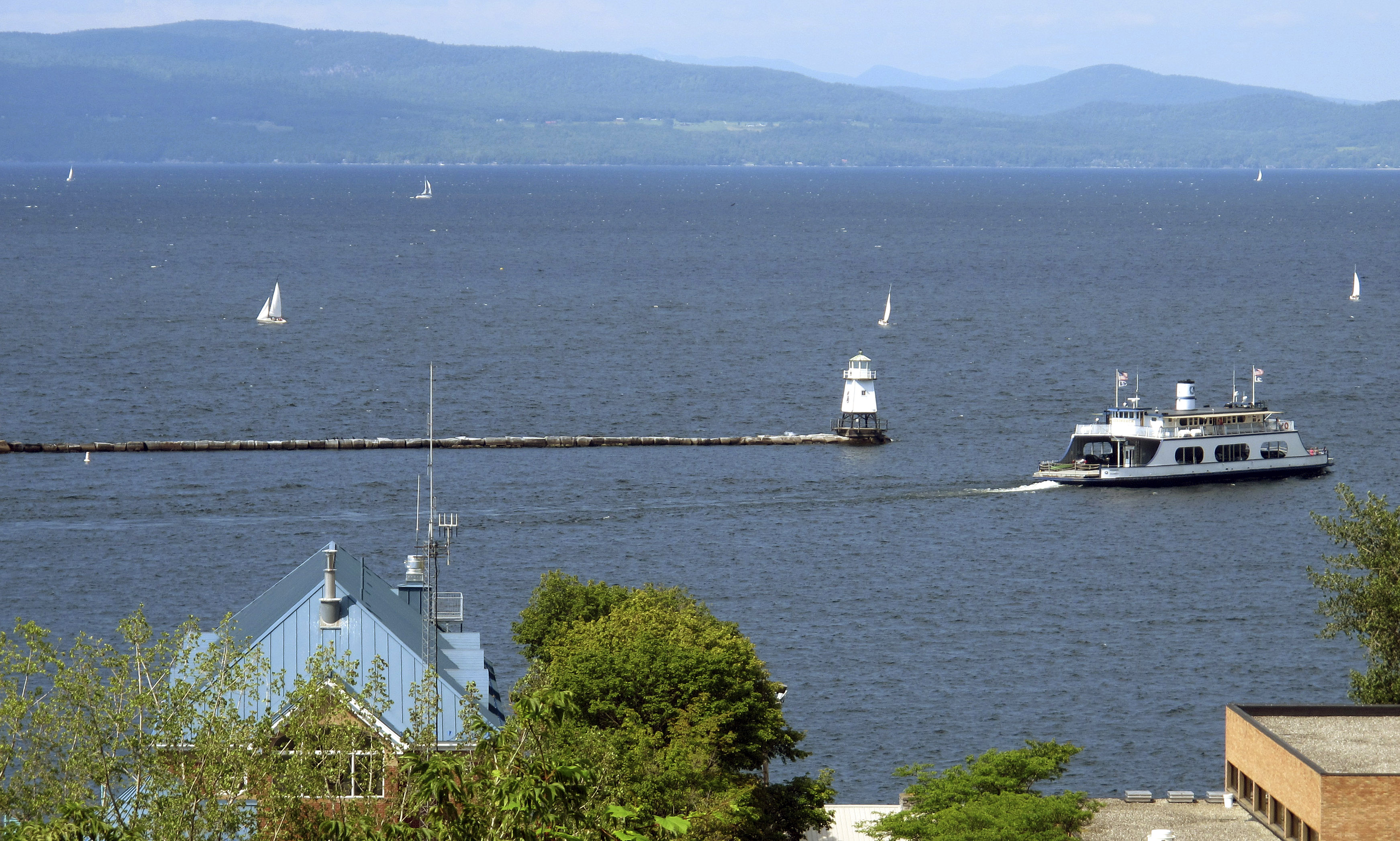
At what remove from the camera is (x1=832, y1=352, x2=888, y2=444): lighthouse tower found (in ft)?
351

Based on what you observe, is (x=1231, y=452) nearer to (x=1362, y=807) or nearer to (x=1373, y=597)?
(x=1373, y=597)

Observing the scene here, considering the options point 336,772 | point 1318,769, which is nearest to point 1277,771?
point 1318,769

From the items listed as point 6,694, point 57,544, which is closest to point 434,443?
point 57,544

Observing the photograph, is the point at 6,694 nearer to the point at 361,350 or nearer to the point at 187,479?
the point at 187,479

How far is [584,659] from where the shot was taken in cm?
3694

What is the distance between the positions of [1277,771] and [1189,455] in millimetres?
65450

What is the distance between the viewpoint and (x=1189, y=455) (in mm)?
100500

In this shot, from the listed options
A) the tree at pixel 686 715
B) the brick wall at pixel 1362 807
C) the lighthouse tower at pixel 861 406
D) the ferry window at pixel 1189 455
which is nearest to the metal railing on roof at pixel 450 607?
the tree at pixel 686 715

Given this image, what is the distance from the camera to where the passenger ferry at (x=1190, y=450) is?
99.4m

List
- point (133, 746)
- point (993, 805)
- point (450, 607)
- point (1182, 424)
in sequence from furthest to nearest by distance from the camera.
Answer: point (1182, 424)
point (450, 607)
point (993, 805)
point (133, 746)

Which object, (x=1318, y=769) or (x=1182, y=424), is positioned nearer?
(x=1318, y=769)

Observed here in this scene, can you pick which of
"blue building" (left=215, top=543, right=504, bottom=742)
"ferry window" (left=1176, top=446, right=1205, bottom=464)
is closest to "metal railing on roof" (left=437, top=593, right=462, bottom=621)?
"blue building" (left=215, top=543, right=504, bottom=742)

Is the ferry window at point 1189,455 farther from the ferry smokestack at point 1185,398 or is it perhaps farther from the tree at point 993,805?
the tree at point 993,805

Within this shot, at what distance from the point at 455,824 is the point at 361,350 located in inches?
5174
